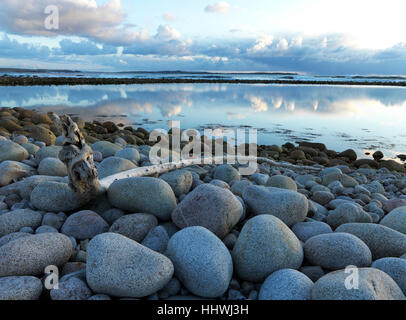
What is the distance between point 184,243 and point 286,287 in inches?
35.5

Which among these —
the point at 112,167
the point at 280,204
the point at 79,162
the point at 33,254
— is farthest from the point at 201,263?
the point at 112,167

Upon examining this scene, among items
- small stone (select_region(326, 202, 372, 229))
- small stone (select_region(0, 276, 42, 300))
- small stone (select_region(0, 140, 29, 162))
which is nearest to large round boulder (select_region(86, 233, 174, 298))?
small stone (select_region(0, 276, 42, 300))

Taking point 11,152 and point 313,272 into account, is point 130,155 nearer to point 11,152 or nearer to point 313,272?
point 11,152

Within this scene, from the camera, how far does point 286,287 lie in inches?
94.0

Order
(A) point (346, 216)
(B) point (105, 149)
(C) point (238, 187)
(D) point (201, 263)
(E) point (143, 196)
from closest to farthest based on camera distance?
(D) point (201, 263) < (E) point (143, 196) < (A) point (346, 216) < (C) point (238, 187) < (B) point (105, 149)

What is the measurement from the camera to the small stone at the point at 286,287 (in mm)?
2334

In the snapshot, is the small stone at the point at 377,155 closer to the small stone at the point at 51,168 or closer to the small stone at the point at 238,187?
the small stone at the point at 238,187

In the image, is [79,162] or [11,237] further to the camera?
[79,162]

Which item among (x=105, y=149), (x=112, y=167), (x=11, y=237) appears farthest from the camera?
(x=105, y=149)

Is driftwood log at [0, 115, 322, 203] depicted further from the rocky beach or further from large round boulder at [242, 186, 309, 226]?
large round boulder at [242, 186, 309, 226]

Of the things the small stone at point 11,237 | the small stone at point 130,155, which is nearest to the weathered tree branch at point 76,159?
the small stone at point 11,237
